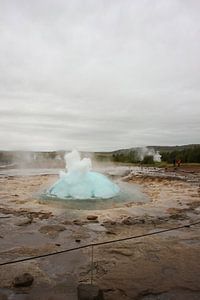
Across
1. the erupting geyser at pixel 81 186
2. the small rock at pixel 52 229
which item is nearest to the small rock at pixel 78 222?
the small rock at pixel 52 229

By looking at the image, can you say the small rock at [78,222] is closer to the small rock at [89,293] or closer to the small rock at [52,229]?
the small rock at [52,229]

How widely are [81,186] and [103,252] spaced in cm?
1084

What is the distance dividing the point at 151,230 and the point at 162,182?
1701 cm

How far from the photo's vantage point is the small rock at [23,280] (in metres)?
6.86

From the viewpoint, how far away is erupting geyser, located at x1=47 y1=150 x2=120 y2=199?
19.1 metres

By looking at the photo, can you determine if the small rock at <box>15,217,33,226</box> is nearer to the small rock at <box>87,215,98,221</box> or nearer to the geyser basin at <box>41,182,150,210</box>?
the small rock at <box>87,215,98,221</box>

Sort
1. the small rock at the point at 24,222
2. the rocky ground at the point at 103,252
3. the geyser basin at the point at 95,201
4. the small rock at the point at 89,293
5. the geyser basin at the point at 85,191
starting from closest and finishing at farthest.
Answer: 1. the small rock at the point at 89,293
2. the rocky ground at the point at 103,252
3. the small rock at the point at 24,222
4. the geyser basin at the point at 95,201
5. the geyser basin at the point at 85,191

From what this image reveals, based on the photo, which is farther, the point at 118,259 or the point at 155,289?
the point at 118,259

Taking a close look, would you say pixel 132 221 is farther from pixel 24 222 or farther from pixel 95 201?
pixel 95 201

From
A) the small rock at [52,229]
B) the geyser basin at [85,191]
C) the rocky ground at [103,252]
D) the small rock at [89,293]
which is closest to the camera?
the small rock at [89,293]

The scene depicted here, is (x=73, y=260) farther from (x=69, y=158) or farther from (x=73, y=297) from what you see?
(x=69, y=158)

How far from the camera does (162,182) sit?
28.2 metres

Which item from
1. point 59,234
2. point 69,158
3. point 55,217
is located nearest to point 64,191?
point 69,158

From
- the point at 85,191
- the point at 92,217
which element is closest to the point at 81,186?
the point at 85,191
